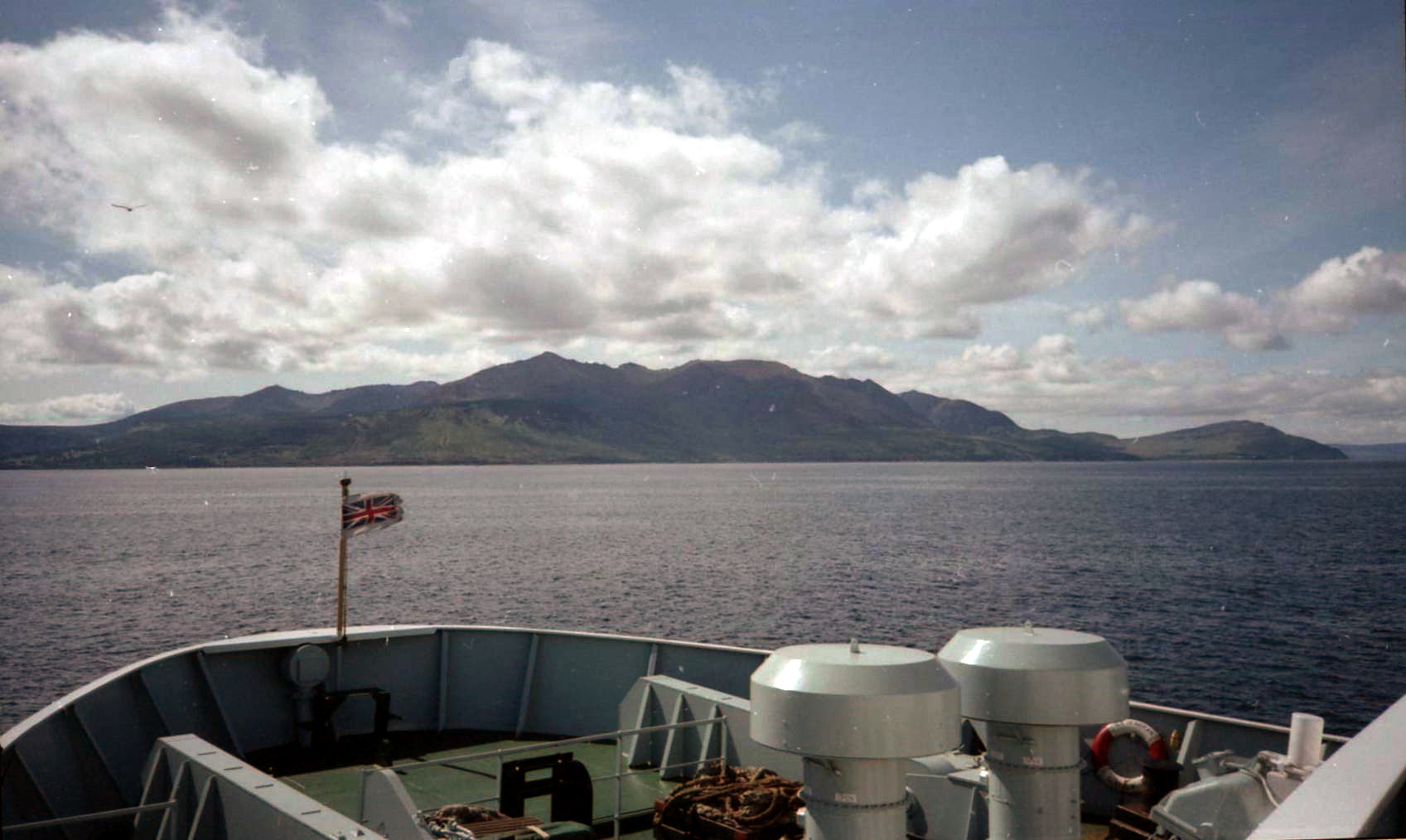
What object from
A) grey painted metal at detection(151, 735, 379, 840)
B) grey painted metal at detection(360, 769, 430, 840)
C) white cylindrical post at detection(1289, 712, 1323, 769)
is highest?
white cylindrical post at detection(1289, 712, 1323, 769)

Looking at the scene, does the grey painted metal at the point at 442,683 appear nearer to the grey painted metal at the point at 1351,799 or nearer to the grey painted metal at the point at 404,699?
the grey painted metal at the point at 404,699

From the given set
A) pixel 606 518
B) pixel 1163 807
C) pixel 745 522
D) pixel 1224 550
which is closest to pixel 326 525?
pixel 606 518

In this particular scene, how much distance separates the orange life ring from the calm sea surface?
2239cm

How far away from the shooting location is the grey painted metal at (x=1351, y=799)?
305 centimetres

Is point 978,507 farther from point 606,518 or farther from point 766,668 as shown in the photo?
point 766,668

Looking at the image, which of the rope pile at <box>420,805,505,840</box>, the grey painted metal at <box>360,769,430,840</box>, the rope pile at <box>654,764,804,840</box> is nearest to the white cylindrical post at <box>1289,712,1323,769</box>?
the rope pile at <box>654,764,804,840</box>

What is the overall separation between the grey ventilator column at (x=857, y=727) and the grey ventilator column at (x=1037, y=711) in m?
0.50

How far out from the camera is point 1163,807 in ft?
21.0

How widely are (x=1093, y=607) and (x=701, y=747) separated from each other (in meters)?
41.7

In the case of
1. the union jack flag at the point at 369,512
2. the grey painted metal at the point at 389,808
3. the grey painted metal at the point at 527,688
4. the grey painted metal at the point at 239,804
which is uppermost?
the union jack flag at the point at 369,512

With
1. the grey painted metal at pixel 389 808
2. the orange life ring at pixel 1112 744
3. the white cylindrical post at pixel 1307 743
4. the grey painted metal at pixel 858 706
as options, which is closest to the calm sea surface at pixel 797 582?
the orange life ring at pixel 1112 744

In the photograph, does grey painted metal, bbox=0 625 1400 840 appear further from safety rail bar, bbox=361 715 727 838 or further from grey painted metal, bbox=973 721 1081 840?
grey painted metal, bbox=973 721 1081 840

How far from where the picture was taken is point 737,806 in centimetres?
764

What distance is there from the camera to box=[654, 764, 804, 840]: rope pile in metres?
7.35
